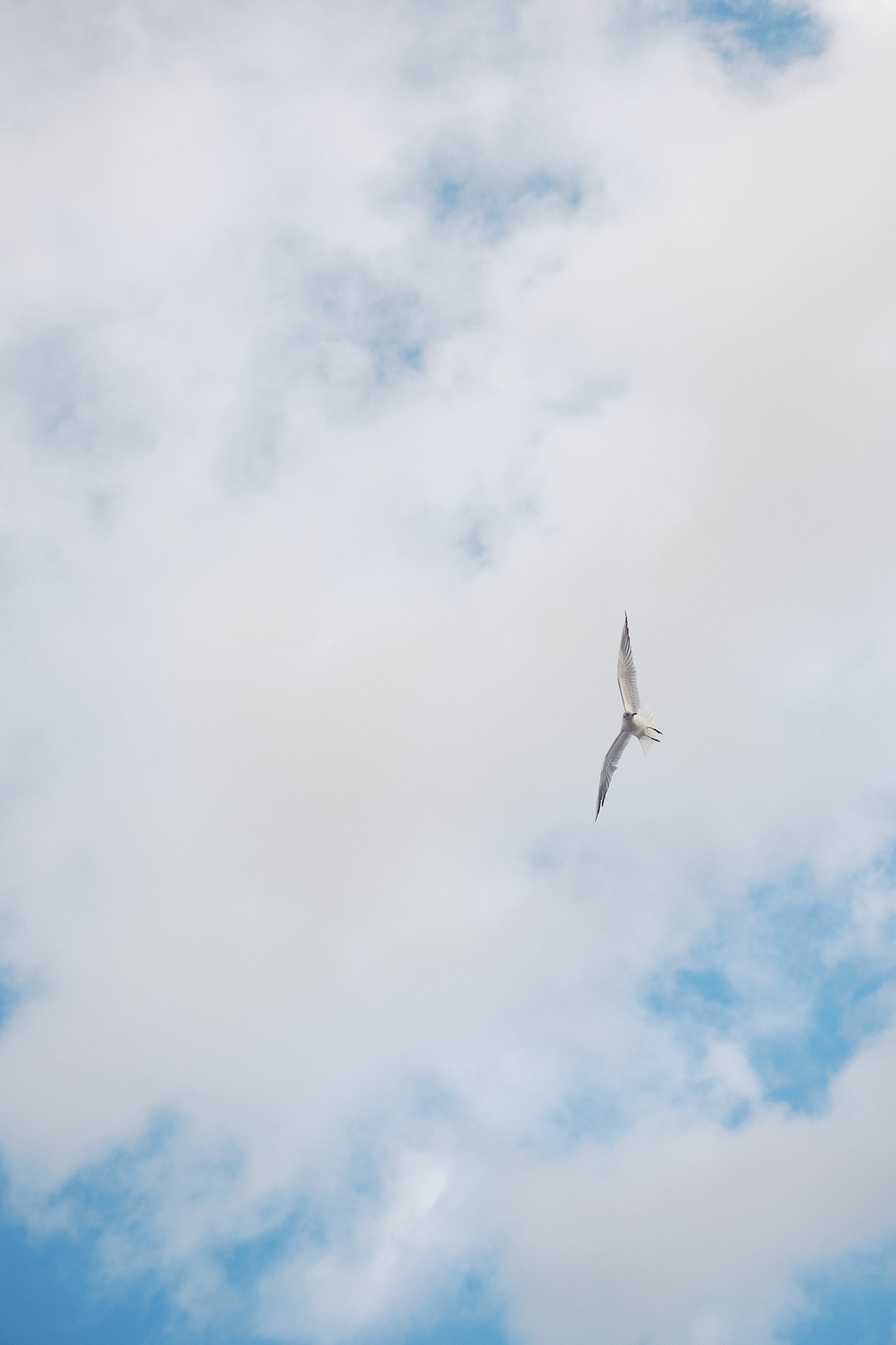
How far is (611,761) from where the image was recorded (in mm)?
43281

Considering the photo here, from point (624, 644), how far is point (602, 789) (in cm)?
805

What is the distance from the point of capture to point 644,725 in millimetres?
42188

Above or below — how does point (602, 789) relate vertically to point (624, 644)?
below

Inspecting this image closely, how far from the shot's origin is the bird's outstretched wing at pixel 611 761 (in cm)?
4231

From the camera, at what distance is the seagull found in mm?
42000

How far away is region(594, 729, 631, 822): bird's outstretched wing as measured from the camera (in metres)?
42.3

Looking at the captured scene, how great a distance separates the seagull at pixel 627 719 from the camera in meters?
42.0

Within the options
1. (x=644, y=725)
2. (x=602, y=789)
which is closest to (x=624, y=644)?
(x=644, y=725)

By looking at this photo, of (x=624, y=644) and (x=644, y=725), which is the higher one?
(x=624, y=644)

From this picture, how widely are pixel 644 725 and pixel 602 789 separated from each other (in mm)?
4204

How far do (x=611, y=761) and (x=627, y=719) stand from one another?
2783mm

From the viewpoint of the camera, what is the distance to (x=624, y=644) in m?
42.8

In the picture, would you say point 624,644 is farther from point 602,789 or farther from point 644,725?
point 602,789

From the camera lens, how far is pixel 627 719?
4200cm
